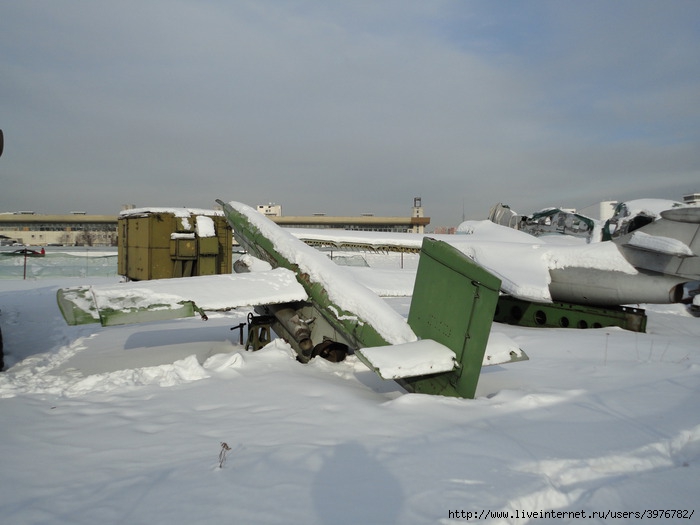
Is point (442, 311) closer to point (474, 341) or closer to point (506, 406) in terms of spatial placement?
point (474, 341)

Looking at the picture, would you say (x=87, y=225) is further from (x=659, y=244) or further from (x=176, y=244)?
(x=659, y=244)

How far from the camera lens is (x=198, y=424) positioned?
4.56 meters

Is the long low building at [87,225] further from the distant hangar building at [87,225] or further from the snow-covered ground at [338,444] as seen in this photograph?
the snow-covered ground at [338,444]

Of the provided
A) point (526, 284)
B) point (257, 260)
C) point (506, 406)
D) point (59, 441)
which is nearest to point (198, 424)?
point (59, 441)

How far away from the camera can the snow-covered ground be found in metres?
3.01

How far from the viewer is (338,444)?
3924 millimetres

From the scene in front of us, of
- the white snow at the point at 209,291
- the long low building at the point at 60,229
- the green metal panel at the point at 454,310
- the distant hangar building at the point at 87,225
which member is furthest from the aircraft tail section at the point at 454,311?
the long low building at the point at 60,229

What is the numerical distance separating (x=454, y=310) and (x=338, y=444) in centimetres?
213

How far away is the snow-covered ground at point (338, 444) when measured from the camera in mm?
3010

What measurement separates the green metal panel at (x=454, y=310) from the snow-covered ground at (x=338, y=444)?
349mm

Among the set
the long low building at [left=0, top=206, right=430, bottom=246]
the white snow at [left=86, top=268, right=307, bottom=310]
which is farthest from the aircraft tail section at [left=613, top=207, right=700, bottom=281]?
the long low building at [left=0, top=206, right=430, bottom=246]

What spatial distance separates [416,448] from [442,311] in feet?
6.20

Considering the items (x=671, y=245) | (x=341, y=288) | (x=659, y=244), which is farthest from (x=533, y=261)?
(x=341, y=288)

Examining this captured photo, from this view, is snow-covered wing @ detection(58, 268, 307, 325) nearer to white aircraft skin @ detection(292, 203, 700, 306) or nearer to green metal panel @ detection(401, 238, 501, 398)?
green metal panel @ detection(401, 238, 501, 398)
